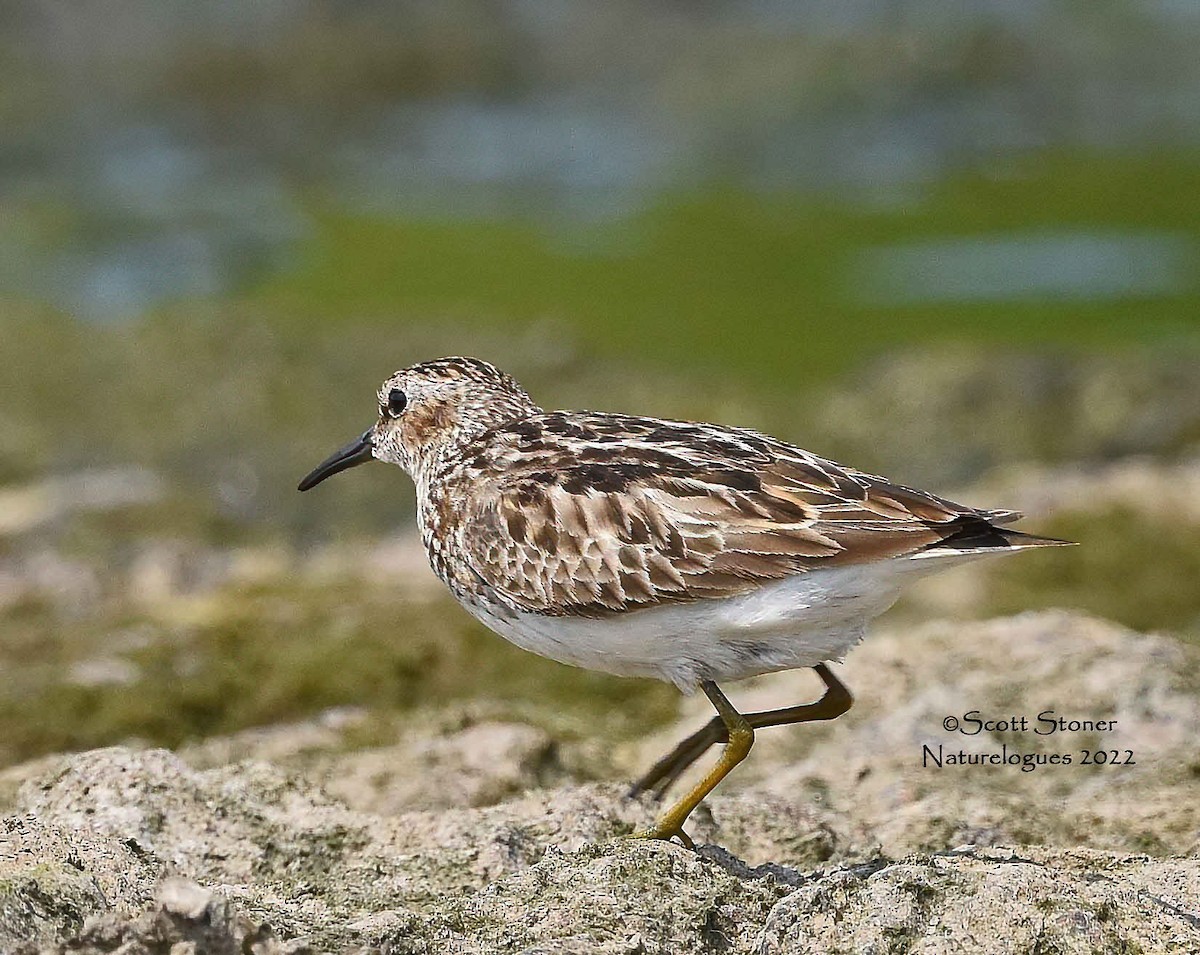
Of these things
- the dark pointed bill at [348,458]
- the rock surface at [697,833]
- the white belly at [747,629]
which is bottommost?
the rock surface at [697,833]

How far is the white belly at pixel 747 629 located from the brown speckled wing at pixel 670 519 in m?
0.06

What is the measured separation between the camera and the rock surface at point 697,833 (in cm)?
458

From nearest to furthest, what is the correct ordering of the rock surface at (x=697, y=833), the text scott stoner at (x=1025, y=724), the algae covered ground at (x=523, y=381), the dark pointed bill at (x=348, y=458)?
the rock surface at (x=697, y=833) → the text scott stoner at (x=1025, y=724) → the dark pointed bill at (x=348, y=458) → the algae covered ground at (x=523, y=381)

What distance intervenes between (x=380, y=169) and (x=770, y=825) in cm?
2450

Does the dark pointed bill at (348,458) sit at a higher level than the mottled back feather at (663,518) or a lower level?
higher

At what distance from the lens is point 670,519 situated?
5902 mm

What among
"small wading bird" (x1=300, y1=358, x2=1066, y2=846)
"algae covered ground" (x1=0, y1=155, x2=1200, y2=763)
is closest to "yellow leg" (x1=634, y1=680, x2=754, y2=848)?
"small wading bird" (x1=300, y1=358, x2=1066, y2=846)

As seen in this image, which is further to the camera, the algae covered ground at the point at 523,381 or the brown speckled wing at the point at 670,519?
the algae covered ground at the point at 523,381

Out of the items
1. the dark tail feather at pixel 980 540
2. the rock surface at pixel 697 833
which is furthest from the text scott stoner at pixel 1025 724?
the dark tail feather at pixel 980 540

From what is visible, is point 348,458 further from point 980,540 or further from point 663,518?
point 980,540

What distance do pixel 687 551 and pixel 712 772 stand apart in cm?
76

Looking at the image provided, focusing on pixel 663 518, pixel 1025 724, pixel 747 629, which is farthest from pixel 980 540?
pixel 1025 724

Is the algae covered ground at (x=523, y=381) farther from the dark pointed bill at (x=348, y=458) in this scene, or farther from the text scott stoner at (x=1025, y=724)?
the text scott stoner at (x=1025, y=724)

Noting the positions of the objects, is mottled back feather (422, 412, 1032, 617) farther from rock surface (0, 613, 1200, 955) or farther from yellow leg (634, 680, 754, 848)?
rock surface (0, 613, 1200, 955)
